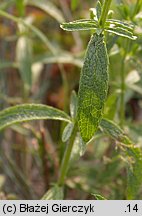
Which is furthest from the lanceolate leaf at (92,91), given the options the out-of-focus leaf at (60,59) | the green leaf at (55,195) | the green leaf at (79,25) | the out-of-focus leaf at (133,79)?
the out-of-focus leaf at (60,59)

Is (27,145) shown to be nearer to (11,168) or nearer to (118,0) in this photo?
(11,168)

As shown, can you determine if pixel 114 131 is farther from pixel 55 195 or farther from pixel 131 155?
pixel 55 195

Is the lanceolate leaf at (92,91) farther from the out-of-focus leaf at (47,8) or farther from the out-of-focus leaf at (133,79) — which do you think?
the out-of-focus leaf at (47,8)

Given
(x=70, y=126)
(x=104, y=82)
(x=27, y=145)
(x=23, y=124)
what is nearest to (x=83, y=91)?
(x=104, y=82)

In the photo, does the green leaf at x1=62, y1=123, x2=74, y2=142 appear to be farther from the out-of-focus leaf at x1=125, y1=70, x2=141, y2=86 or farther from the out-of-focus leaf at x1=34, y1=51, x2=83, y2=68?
the out-of-focus leaf at x1=34, y1=51, x2=83, y2=68

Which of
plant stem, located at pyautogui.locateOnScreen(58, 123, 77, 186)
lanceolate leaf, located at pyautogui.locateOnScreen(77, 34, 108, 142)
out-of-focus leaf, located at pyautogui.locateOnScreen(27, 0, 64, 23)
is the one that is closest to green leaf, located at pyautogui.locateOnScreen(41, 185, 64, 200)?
plant stem, located at pyautogui.locateOnScreen(58, 123, 77, 186)
